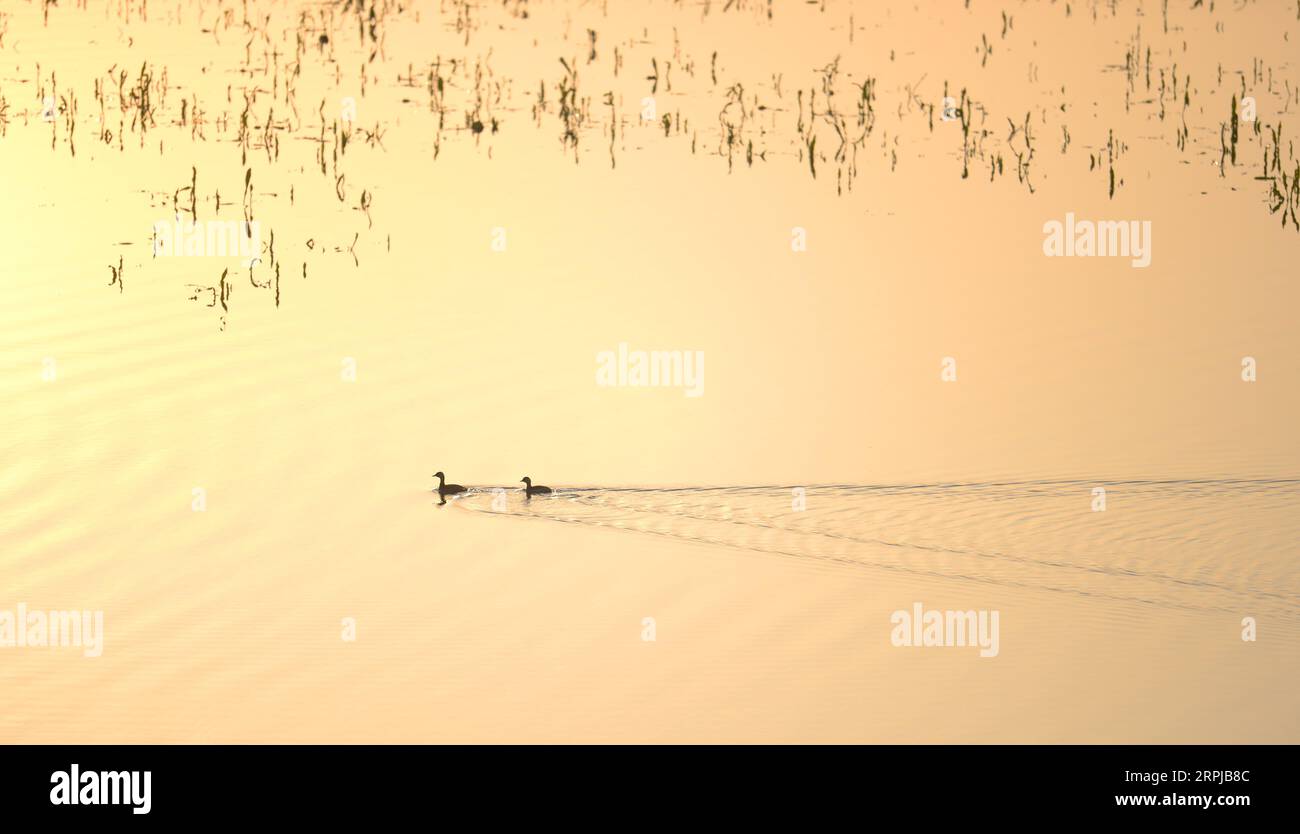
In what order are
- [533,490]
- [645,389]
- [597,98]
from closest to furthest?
[533,490] < [645,389] < [597,98]

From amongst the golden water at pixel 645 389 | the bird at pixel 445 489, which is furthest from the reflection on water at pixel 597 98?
the bird at pixel 445 489

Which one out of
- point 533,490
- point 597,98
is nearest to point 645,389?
point 533,490

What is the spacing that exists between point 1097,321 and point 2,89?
427 centimetres

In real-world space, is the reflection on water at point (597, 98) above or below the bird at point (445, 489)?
above

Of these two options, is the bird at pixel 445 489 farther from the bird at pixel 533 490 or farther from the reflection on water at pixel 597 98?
the reflection on water at pixel 597 98

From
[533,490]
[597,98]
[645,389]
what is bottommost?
[533,490]

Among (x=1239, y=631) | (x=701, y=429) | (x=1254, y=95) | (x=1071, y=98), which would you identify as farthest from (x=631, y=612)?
(x=1254, y=95)

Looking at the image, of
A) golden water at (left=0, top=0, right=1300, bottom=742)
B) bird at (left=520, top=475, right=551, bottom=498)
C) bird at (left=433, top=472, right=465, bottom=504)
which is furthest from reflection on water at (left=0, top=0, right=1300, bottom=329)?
bird at (left=520, top=475, right=551, bottom=498)

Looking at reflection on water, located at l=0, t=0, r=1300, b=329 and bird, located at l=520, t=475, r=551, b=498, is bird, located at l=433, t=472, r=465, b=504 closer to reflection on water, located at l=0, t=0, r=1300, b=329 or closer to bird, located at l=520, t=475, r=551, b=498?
bird, located at l=520, t=475, r=551, b=498

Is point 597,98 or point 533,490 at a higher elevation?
point 597,98

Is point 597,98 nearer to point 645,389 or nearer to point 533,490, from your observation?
point 645,389

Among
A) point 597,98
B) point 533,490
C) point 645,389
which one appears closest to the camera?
point 533,490

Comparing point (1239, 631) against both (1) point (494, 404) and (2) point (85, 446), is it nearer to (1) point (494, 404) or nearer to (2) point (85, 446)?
(1) point (494, 404)

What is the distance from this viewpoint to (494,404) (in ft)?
16.5
